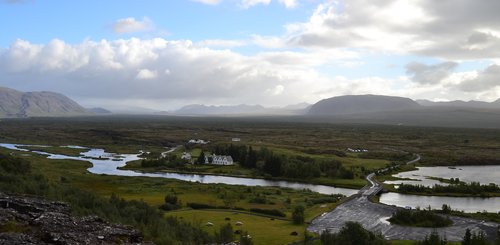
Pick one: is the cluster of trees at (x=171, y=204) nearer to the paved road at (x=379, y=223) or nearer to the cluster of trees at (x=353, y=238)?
the paved road at (x=379, y=223)

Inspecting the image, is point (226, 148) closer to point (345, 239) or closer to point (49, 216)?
point (345, 239)

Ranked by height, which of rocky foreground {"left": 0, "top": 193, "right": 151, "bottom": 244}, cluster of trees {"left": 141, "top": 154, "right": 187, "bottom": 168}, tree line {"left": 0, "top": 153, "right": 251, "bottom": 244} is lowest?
cluster of trees {"left": 141, "top": 154, "right": 187, "bottom": 168}

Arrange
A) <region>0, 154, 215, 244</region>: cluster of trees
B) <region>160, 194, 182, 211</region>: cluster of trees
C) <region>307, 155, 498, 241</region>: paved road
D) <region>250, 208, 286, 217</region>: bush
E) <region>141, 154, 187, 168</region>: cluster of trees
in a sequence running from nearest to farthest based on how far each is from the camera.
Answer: <region>0, 154, 215, 244</region>: cluster of trees < <region>307, 155, 498, 241</region>: paved road < <region>250, 208, 286, 217</region>: bush < <region>160, 194, 182, 211</region>: cluster of trees < <region>141, 154, 187, 168</region>: cluster of trees

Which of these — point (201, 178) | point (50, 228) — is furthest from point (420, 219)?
point (201, 178)

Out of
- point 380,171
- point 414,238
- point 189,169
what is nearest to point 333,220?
point 414,238

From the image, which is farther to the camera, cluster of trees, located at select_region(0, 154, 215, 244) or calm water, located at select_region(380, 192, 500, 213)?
calm water, located at select_region(380, 192, 500, 213)

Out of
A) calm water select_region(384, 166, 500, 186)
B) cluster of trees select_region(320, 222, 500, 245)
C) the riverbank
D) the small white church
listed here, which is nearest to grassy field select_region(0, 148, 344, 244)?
cluster of trees select_region(320, 222, 500, 245)

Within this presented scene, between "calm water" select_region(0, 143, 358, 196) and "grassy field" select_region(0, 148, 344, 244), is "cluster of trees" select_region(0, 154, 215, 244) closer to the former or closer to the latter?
"grassy field" select_region(0, 148, 344, 244)
